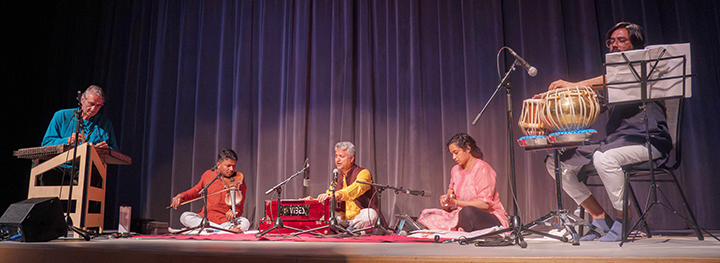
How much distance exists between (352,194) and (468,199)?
1.05 m

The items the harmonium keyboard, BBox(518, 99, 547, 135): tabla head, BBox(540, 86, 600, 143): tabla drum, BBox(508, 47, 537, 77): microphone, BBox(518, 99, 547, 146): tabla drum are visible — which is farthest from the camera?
the harmonium keyboard

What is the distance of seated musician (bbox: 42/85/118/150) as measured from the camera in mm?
A: 4329

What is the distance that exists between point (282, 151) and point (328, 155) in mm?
587

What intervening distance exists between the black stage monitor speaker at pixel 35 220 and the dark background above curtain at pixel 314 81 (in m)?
2.44

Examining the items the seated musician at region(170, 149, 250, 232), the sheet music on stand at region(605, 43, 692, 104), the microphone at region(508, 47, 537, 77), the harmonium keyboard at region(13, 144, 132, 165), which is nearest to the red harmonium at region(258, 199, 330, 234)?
the seated musician at region(170, 149, 250, 232)

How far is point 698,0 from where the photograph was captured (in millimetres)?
4746

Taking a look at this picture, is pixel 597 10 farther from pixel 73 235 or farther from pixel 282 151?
pixel 73 235

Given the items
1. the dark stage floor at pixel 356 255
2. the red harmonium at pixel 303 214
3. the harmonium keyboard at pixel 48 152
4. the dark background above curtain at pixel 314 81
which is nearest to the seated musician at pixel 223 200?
the dark background above curtain at pixel 314 81

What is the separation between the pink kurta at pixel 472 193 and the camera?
4113 millimetres

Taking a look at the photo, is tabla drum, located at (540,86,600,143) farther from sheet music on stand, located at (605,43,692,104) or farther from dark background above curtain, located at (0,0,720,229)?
dark background above curtain, located at (0,0,720,229)

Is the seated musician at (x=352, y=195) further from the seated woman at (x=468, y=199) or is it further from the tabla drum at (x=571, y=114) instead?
the tabla drum at (x=571, y=114)

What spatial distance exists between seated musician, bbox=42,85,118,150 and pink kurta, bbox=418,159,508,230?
315cm

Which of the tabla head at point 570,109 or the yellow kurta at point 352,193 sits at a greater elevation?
the tabla head at point 570,109

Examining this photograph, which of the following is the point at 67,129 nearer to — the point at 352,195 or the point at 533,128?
the point at 352,195
